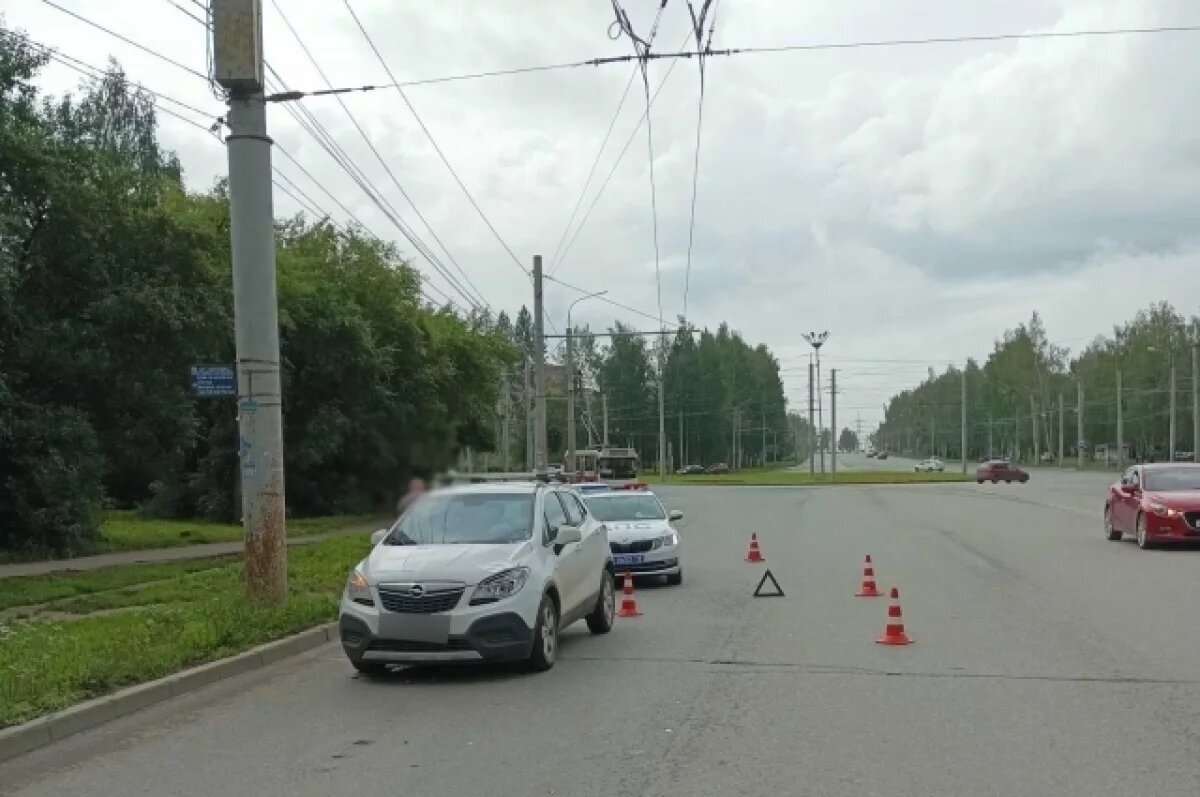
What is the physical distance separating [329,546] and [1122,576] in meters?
12.3

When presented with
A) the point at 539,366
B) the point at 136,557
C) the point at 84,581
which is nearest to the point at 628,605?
the point at 84,581

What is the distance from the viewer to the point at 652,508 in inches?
743

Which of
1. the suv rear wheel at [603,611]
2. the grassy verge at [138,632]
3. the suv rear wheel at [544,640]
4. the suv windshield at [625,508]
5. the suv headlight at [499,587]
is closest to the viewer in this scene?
the grassy verge at [138,632]

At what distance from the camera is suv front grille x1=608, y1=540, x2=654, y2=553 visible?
1725 cm

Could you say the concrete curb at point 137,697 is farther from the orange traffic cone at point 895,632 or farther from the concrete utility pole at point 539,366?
the concrete utility pole at point 539,366

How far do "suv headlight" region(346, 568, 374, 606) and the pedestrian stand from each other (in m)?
1.31

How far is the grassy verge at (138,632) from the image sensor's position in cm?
876

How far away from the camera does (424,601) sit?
9539mm

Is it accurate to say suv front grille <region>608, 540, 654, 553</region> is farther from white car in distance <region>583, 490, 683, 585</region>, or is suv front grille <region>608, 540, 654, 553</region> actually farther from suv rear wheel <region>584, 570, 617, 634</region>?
suv rear wheel <region>584, 570, 617, 634</region>

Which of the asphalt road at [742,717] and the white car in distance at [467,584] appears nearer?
the asphalt road at [742,717]

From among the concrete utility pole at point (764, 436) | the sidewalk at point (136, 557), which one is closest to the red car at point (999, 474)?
the sidewalk at point (136, 557)

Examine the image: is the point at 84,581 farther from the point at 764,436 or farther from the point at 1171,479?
the point at 764,436

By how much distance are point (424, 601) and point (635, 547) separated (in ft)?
26.2

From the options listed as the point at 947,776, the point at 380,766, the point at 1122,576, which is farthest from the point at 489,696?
the point at 1122,576
